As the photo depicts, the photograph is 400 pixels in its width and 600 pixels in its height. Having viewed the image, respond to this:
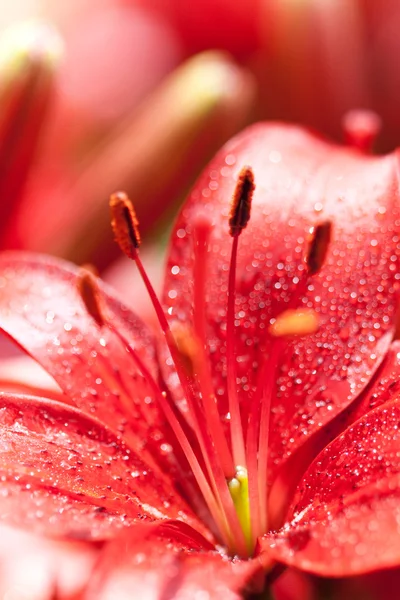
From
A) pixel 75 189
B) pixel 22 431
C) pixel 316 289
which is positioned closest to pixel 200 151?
pixel 75 189

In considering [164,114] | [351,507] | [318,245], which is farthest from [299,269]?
[164,114]

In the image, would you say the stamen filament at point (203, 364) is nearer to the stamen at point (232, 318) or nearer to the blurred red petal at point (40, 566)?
the stamen at point (232, 318)

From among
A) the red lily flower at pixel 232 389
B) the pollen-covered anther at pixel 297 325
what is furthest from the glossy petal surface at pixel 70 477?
the pollen-covered anther at pixel 297 325

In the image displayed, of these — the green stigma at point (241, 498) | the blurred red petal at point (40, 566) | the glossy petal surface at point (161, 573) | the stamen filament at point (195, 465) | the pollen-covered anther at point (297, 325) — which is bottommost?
the blurred red petal at point (40, 566)

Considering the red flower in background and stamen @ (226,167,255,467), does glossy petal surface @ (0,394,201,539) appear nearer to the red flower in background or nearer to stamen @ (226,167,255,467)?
stamen @ (226,167,255,467)

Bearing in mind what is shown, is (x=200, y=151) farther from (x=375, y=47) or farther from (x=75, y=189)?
(x=375, y=47)
